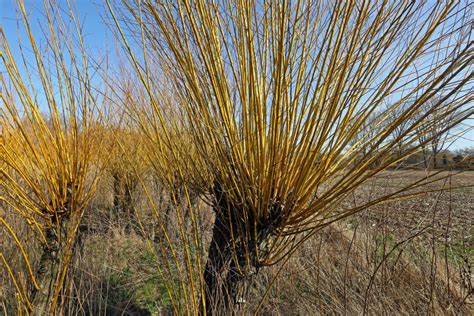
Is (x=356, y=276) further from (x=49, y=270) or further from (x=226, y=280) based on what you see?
(x=49, y=270)

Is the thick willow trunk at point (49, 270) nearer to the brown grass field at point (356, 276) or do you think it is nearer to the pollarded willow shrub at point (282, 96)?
the brown grass field at point (356, 276)

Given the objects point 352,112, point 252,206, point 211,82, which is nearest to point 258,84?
point 211,82

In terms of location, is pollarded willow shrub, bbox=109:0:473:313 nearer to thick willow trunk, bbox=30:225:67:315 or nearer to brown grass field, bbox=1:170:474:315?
brown grass field, bbox=1:170:474:315

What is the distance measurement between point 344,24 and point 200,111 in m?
0.53

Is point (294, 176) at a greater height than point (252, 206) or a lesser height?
greater

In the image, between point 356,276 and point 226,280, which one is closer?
point 226,280

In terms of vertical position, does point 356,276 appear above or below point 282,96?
below

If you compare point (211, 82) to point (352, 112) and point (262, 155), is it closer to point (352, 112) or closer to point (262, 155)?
point (262, 155)

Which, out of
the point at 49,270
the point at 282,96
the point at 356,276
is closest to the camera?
the point at 282,96

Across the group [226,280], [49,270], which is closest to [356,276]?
[226,280]

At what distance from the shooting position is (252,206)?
1166 millimetres

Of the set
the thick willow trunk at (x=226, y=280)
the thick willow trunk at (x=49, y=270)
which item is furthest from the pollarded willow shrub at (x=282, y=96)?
the thick willow trunk at (x=49, y=270)

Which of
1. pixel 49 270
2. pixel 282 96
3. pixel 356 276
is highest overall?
pixel 282 96

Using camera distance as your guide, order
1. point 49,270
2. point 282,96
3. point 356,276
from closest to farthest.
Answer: point 282,96 < point 49,270 < point 356,276
